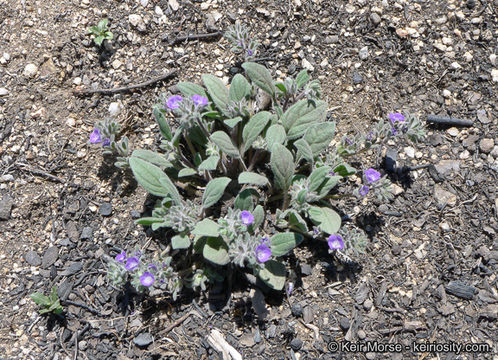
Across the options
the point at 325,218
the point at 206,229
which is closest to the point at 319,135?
the point at 325,218

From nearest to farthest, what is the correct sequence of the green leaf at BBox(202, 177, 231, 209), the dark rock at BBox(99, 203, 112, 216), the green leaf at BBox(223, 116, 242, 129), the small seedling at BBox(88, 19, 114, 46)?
1. the green leaf at BBox(202, 177, 231, 209)
2. the green leaf at BBox(223, 116, 242, 129)
3. the dark rock at BBox(99, 203, 112, 216)
4. the small seedling at BBox(88, 19, 114, 46)

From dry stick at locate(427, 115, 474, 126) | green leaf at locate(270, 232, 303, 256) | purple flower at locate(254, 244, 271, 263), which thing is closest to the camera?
purple flower at locate(254, 244, 271, 263)

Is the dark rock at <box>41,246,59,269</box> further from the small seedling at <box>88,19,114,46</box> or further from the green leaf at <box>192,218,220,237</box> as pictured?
the small seedling at <box>88,19,114,46</box>

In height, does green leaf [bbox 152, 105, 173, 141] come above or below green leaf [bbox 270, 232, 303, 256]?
above

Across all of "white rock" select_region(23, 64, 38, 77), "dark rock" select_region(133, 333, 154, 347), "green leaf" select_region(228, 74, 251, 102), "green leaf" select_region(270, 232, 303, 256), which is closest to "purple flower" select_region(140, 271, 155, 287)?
"dark rock" select_region(133, 333, 154, 347)

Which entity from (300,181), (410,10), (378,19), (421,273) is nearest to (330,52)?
(378,19)

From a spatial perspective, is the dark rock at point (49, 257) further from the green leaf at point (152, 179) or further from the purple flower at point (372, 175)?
the purple flower at point (372, 175)

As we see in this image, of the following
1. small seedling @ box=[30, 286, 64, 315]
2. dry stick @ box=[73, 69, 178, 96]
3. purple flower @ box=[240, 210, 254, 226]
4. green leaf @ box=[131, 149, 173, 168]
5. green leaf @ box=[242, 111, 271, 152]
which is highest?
dry stick @ box=[73, 69, 178, 96]

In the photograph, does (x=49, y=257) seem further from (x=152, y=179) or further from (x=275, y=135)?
(x=275, y=135)
